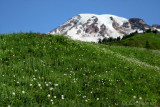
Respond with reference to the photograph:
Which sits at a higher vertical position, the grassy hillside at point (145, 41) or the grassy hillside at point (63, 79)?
the grassy hillside at point (145, 41)

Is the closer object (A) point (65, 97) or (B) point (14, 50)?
(A) point (65, 97)

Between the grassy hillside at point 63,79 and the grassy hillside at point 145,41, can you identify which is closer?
the grassy hillside at point 63,79

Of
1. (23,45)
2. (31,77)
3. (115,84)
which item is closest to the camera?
(31,77)

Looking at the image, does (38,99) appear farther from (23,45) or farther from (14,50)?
(23,45)

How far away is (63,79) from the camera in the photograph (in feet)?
27.0

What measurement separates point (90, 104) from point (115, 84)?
8.70 feet

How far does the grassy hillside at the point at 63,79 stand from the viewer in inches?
258

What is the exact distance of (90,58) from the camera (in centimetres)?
1231

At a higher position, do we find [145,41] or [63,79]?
[145,41]

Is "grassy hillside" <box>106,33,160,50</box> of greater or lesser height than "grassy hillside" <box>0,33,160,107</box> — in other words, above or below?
above

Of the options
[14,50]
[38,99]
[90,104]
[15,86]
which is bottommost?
[90,104]

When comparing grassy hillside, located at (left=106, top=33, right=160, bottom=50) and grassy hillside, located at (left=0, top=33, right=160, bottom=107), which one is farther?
grassy hillside, located at (left=106, top=33, right=160, bottom=50)


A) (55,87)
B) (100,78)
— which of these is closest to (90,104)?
(55,87)

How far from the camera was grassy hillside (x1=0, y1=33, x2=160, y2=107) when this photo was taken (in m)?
6.55
